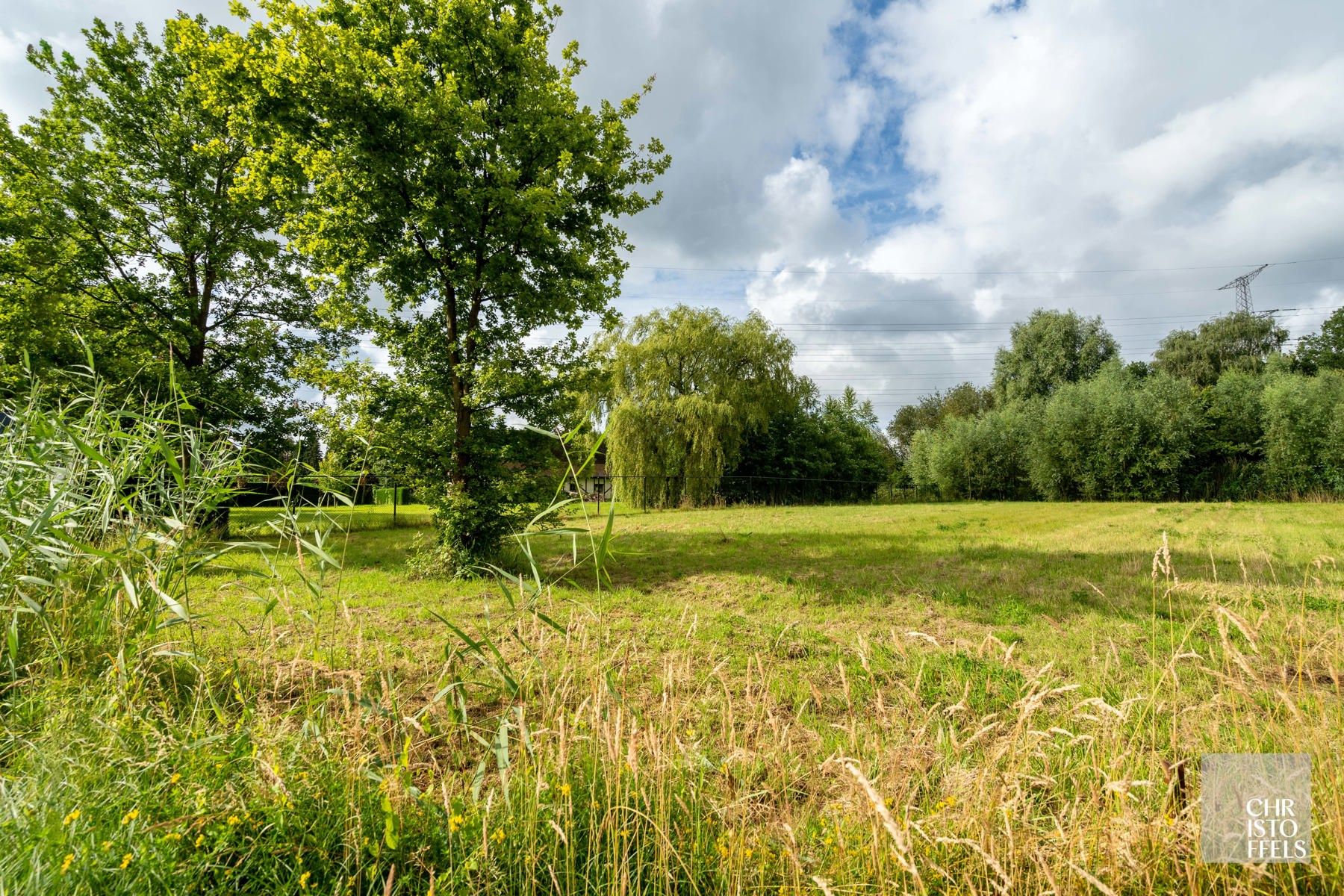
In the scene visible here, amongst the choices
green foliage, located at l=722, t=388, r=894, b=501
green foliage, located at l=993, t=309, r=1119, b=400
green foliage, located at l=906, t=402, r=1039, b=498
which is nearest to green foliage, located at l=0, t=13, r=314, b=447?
green foliage, located at l=722, t=388, r=894, b=501

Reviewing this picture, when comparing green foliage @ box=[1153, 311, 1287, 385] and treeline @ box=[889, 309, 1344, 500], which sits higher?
green foliage @ box=[1153, 311, 1287, 385]

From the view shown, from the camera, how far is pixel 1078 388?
29516mm

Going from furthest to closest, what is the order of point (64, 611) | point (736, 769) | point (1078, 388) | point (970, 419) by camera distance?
1. point (970, 419)
2. point (1078, 388)
3. point (64, 611)
4. point (736, 769)

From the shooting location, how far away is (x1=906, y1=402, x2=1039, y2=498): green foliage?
104ft

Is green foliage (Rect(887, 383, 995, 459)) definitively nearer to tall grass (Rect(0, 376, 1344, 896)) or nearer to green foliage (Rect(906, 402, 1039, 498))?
green foliage (Rect(906, 402, 1039, 498))

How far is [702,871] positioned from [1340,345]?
200 ft

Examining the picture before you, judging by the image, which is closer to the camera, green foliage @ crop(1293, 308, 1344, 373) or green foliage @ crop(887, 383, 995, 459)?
green foliage @ crop(1293, 308, 1344, 373)

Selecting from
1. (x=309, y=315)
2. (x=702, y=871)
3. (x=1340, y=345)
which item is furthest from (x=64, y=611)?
(x=1340, y=345)

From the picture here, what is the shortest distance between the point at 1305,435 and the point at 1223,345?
21.2 metres

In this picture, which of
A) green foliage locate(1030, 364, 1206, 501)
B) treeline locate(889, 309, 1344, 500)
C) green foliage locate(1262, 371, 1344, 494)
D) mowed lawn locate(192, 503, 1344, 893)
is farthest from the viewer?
green foliage locate(1030, 364, 1206, 501)

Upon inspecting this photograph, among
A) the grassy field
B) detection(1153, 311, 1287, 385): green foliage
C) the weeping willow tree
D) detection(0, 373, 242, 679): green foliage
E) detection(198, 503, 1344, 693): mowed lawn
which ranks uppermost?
detection(1153, 311, 1287, 385): green foliage

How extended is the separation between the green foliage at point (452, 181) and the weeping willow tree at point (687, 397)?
14.3 m

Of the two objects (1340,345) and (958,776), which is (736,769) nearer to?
(958,776)

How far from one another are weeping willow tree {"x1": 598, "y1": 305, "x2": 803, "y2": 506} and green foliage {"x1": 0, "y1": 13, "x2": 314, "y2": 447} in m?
12.9
